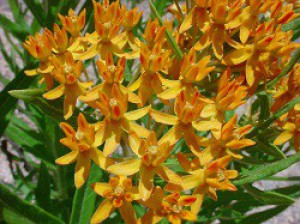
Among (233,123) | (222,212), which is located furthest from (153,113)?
(222,212)

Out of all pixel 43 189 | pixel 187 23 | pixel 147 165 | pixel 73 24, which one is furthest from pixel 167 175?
pixel 43 189

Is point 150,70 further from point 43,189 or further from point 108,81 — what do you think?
point 43,189

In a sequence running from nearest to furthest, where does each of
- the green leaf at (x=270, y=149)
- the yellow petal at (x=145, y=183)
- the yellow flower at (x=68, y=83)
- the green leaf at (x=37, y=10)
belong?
the yellow petal at (x=145, y=183) → the yellow flower at (x=68, y=83) → the green leaf at (x=270, y=149) → the green leaf at (x=37, y=10)

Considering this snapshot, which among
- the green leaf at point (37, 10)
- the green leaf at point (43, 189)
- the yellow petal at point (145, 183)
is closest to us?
the yellow petal at point (145, 183)

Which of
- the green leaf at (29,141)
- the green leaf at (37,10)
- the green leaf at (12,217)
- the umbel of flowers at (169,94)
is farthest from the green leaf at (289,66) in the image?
the green leaf at (29,141)

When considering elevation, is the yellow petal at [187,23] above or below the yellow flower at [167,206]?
above

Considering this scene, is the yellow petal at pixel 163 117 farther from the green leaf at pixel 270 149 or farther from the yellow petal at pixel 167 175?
the green leaf at pixel 270 149
